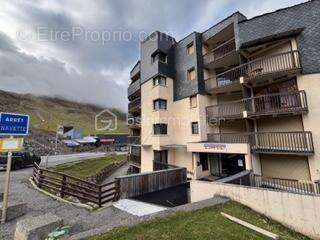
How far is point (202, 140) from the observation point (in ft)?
69.5

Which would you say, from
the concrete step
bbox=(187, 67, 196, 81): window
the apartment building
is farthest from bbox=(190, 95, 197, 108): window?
the concrete step

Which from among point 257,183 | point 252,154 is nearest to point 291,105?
point 252,154

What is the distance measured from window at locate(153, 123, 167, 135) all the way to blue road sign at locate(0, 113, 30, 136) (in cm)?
1570

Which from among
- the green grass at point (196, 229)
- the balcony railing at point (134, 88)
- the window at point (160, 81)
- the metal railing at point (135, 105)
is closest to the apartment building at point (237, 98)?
the window at point (160, 81)

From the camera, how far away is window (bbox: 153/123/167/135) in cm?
2361

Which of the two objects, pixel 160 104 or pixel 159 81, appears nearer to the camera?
pixel 160 104

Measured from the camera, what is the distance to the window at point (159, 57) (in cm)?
2519

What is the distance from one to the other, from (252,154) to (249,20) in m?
10.9

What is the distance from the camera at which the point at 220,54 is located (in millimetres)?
21609

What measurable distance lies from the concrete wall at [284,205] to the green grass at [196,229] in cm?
44

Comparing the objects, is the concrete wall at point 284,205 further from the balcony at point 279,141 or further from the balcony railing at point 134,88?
the balcony railing at point 134,88

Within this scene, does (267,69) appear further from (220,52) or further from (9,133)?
(9,133)

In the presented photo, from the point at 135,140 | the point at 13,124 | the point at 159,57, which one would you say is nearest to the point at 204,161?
the point at 135,140

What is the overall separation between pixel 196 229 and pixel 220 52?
18.6 metres
